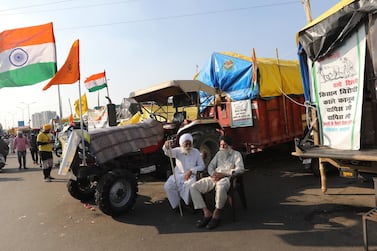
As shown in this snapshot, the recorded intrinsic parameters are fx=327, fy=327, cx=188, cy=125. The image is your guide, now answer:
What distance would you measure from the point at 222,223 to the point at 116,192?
1927mm

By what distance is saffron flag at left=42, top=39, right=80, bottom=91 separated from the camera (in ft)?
19.7

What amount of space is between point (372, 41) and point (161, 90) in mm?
4810

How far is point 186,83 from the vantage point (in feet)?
24.9

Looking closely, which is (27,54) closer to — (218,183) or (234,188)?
(218,183)

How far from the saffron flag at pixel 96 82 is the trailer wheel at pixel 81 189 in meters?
11.9

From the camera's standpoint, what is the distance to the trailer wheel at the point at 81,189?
668 cm

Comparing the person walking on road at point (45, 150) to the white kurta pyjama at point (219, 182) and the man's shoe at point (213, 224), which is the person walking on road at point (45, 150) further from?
the man's shoe at point (213, 224)

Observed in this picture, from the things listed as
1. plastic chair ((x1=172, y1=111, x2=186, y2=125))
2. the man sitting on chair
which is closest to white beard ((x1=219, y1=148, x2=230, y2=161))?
the man sitting on chair

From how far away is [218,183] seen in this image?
4.98 m

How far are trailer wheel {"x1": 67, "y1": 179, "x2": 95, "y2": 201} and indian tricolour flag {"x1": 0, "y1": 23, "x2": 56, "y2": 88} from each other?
238 cm

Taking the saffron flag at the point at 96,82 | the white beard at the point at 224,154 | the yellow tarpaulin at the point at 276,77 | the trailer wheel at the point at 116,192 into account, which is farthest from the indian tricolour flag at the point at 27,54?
the saffron flag at the point at 96,82

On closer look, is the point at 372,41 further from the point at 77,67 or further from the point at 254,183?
the point at 77,67

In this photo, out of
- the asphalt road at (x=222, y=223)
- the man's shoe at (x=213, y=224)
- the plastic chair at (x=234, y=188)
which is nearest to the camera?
the asphalt road at (x=222, y=223)

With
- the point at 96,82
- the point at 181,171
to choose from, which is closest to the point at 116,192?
the point at 181,171
